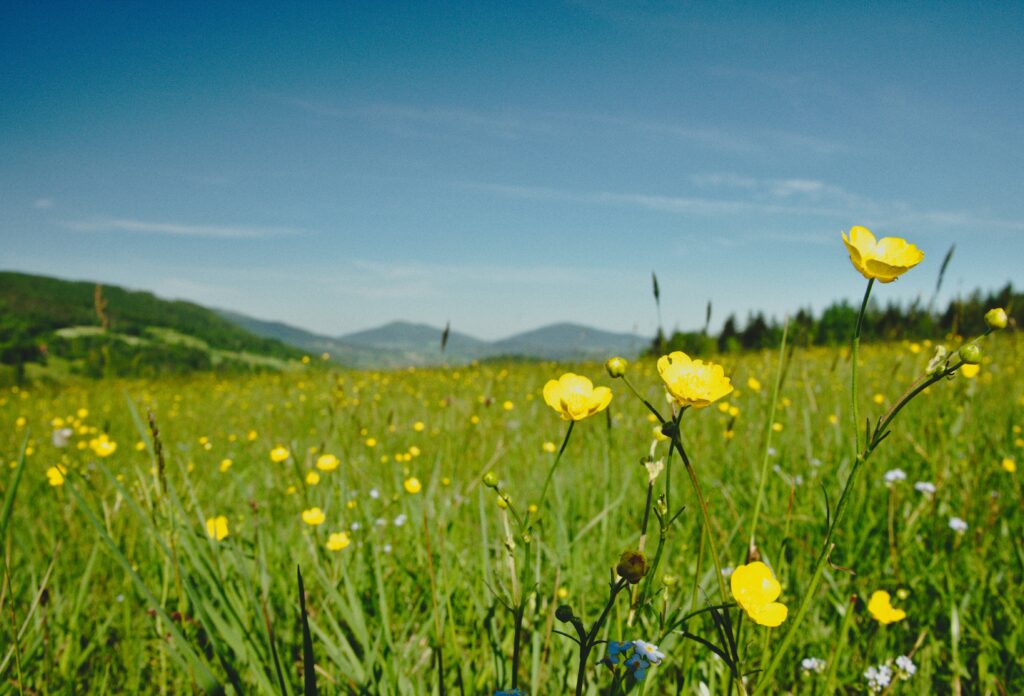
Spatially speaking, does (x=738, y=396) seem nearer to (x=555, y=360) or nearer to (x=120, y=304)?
(x=555, y=360)

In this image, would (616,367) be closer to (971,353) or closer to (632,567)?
(632,567)

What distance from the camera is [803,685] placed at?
1.41m

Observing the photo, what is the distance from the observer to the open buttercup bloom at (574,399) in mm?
849

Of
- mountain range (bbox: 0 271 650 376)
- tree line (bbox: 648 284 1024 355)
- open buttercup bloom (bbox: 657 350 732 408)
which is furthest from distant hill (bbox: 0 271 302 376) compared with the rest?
open buttercup bloom (bbox: 657 350 732 408)

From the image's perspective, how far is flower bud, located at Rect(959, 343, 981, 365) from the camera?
631 mm


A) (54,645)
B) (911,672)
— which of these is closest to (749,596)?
(911,672)

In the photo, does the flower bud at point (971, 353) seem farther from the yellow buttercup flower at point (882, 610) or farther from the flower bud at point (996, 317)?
the yellow buttercup flower at point (882, 610)

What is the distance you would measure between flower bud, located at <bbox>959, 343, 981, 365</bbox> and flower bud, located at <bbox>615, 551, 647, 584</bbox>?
19.0 inches

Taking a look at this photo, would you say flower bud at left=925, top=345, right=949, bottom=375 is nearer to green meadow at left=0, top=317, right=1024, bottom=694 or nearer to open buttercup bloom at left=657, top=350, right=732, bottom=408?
green meadow at left=0, top=317, right=1024, bottom=694

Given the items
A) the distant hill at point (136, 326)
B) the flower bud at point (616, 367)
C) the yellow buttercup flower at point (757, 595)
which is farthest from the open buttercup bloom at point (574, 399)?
the distant hill at point (136, 326)

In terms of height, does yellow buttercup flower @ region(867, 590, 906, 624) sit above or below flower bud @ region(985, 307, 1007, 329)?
below

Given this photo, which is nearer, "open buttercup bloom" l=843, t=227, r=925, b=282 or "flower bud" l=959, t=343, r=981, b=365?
"flower bud" l=959, t=343, r=981, b=365

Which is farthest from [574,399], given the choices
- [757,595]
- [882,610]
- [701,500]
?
[882,610]

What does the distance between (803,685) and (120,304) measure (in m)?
125
